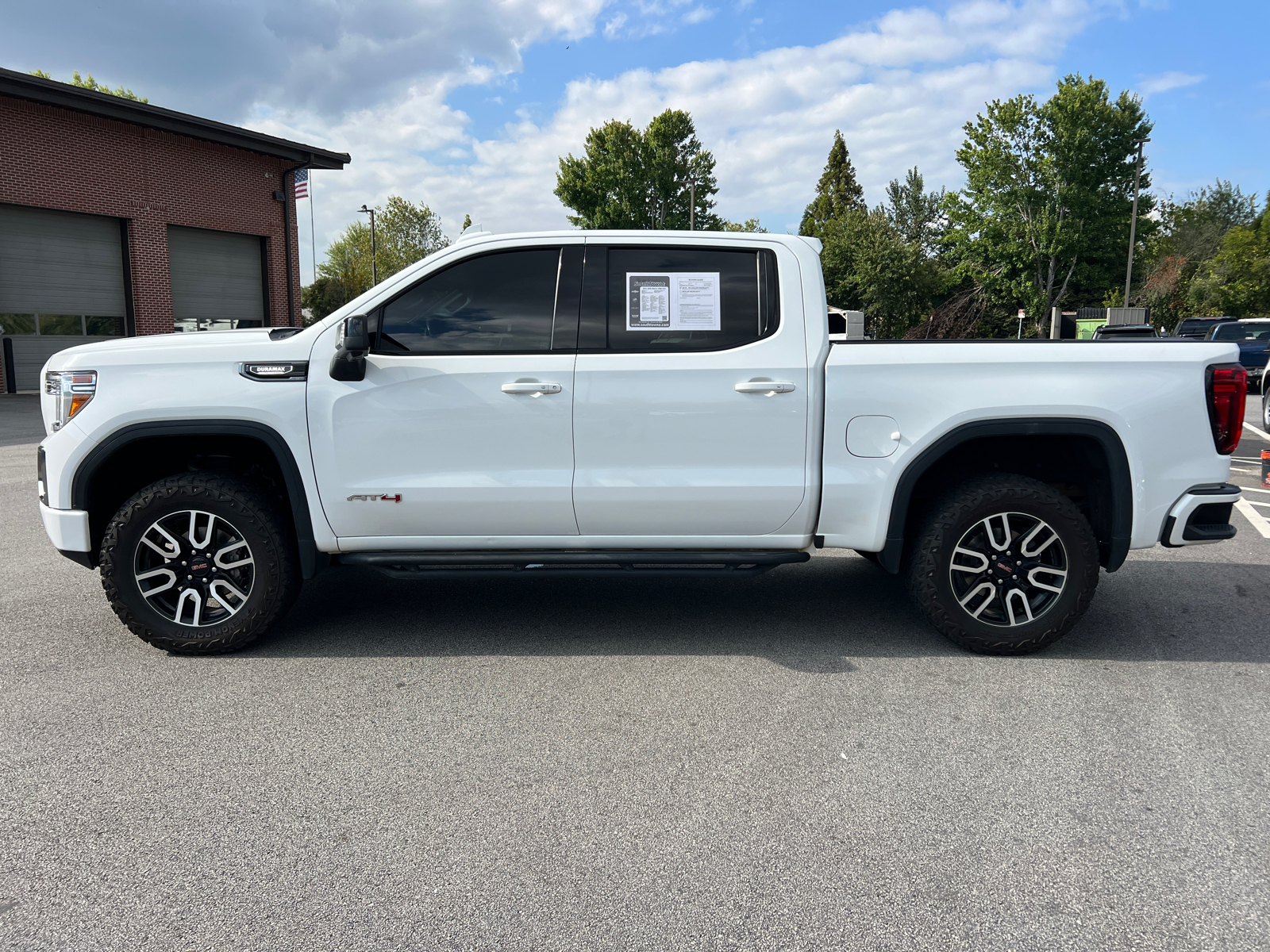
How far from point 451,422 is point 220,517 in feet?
3.92

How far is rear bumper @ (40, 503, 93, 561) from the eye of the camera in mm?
4379

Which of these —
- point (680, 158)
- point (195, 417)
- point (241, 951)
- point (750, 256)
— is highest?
point (680, 158)

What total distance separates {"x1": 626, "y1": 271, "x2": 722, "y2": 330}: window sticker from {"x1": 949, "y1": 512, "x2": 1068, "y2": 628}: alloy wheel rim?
162cm

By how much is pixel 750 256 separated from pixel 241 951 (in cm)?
354

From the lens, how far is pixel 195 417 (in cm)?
430

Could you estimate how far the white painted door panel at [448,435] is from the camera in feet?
14.1

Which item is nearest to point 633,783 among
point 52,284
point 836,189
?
point 52,284

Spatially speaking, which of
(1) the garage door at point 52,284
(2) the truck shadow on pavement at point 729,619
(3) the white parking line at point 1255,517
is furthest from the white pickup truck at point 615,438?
(1) the garage door at point 52,284

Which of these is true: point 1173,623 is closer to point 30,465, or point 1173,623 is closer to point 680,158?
point 30,465

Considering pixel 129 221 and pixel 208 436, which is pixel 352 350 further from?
pixel 129 221

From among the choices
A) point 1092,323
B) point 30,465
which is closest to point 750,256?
point 30,465

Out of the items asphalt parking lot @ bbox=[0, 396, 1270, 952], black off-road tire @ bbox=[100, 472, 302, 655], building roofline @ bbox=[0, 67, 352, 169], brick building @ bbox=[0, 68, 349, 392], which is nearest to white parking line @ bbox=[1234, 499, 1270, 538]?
asphalt parking lot @ bbox=[0, 396, 1270, 952]

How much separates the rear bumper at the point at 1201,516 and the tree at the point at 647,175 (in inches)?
1956

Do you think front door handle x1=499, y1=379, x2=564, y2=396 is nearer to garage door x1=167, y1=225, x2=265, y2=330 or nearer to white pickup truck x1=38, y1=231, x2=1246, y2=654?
white pickup truck x1=38, y1=231, x2=1246, y2=654
